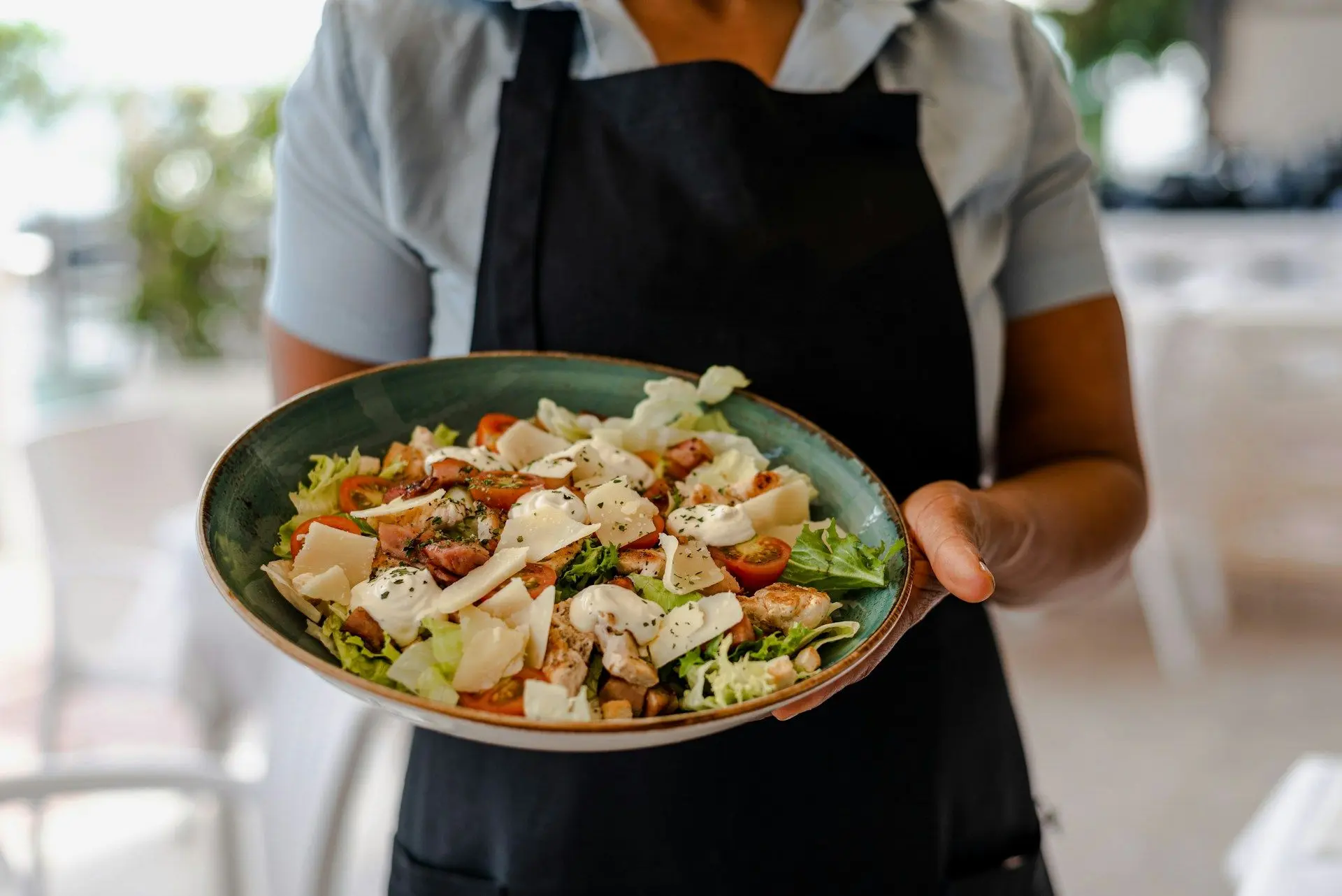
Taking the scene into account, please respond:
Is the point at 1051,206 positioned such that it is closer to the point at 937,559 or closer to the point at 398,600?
the point at 937,559

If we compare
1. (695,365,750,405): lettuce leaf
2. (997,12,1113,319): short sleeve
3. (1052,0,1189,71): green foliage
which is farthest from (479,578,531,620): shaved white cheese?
(1052,0,1189,71): green foliage

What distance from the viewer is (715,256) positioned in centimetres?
110

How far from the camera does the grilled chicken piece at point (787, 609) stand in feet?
2.63

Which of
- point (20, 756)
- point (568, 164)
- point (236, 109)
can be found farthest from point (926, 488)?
point (236, 109)

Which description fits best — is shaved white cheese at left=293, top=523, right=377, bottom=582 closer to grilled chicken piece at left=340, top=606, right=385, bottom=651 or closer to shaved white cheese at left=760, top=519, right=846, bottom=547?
grilled chicken piece at left=340, top=606, right=385, bottom=651

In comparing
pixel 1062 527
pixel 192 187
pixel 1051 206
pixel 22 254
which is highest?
pixel 1051 206

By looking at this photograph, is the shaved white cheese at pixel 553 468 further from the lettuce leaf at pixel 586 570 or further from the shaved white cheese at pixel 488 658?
the shaved white cheese at pixel 488 658

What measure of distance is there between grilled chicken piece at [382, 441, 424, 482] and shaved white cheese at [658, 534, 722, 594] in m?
0.23

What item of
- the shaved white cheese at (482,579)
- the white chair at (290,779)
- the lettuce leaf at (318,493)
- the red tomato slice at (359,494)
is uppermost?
the shaved white cheese at (482,579)

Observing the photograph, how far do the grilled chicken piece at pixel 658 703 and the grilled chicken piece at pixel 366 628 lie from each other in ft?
0.56

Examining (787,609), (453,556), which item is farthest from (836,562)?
(453,556)

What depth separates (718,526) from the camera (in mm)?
866

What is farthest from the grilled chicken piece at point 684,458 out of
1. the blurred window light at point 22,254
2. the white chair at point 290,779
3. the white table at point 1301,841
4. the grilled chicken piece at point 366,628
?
the blurred window light at point 22,254

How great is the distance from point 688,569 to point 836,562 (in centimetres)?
10
